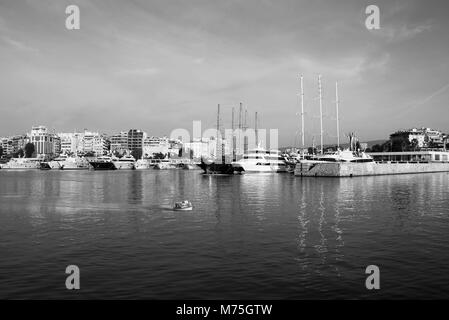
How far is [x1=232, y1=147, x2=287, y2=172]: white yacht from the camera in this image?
136 meters

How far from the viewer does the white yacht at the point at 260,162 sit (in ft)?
447

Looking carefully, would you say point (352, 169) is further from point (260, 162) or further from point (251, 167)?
point (260, 162)

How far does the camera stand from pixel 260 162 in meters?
140

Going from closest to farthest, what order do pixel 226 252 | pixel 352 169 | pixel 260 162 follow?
pixel 226 252
pixel 352 169
pixel 260 162

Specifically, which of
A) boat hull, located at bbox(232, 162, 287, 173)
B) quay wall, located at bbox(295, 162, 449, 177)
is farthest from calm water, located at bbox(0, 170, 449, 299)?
boat hull, located at bbox(232, 162, 287, 173)

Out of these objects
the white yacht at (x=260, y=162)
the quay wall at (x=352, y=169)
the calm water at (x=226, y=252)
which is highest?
the white yacht at (x=260, y=162)

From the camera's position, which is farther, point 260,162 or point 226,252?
point 260,162

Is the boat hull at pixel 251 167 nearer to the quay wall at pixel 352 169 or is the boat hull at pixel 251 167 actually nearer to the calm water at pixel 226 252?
the quay wall at pixel 352 169

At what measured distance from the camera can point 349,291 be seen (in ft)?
54.5

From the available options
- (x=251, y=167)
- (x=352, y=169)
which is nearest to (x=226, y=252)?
(x=352, y=169)

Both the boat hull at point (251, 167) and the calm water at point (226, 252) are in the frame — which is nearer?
the calm water at point (226, 252)

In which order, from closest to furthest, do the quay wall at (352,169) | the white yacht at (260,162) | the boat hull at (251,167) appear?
the quay wall at (352,169)
the boat hull at (251,167)
the white yacht at (260,162)

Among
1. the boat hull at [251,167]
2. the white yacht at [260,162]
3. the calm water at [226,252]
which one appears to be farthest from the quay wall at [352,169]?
the calm water at [226,252]
